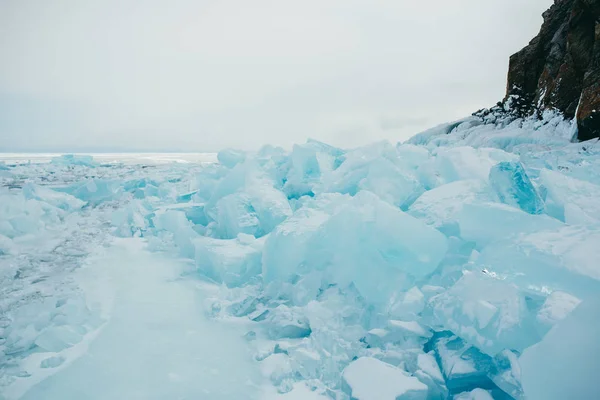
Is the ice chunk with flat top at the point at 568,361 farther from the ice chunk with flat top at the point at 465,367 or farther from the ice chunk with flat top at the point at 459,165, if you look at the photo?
the ice chunk with flat top at the point at 459,165

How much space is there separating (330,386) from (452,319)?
641mm

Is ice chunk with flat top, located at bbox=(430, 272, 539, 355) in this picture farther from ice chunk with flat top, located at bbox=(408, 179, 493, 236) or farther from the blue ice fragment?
ice chunk with flat top, located at bbox=(408, 179, 493, 236)

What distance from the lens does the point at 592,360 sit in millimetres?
885

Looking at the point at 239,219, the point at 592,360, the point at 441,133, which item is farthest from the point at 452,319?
the point at 441,133

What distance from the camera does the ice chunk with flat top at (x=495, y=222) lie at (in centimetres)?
181

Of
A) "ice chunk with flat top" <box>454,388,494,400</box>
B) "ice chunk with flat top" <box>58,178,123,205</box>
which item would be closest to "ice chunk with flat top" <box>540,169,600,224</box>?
"ice chunk with flat top" <box>454,388,494,400</box>

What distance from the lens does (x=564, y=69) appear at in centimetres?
1147

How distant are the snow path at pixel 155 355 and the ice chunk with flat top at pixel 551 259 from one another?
4.48ft

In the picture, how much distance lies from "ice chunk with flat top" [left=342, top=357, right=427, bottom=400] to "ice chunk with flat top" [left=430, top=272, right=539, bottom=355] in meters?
0.31

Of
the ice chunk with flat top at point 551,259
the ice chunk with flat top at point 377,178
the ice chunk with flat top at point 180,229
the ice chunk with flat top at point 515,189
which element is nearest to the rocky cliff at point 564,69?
the ice chunk with flat top at point 377,178

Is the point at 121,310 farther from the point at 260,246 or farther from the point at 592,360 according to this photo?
the point at 592,360

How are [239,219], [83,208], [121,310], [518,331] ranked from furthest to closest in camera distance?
[83,208], [239,219], [121,310], [518,331]

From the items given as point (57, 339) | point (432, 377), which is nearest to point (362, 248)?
point (432, 377)

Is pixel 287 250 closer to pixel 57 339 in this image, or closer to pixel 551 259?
pixel 57 339
